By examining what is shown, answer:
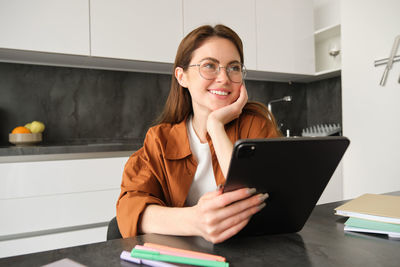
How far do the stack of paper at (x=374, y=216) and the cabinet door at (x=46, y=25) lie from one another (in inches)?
75.0

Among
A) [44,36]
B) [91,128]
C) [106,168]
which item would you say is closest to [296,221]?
[106,168]

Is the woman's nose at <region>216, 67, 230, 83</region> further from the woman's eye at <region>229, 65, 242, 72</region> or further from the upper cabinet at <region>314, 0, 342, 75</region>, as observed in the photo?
the upper cabinet at <region>314, 0, 342, 75</region>

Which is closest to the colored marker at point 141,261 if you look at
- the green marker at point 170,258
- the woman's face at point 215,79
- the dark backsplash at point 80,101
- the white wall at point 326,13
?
the green marker at point 170,258

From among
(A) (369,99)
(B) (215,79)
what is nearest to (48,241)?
(B) (215,79)

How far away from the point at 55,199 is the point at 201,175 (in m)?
1.16

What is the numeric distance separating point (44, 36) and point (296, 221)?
1.94 meters

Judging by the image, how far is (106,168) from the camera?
1901 mm

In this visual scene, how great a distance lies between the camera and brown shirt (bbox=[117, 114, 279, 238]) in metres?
0.78

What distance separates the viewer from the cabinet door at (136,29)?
6.83 ft

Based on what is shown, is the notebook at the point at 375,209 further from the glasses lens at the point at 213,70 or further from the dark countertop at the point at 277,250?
the glasses lens at the point at 213,70

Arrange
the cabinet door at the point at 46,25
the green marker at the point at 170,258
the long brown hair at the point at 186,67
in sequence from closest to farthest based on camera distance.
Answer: the green marker at the point at 170,258 < the long brown hair at the point at 186,67 < the cabinet door at the point at 46,25

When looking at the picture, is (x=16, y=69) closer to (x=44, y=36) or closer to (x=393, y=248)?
(x=44, y=36)

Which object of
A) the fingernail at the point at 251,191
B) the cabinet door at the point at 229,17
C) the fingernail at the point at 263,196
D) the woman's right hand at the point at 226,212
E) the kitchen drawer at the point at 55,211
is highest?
the cabinet door at the point at 229,17

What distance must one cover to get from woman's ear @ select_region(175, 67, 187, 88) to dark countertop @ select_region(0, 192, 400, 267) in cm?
68
